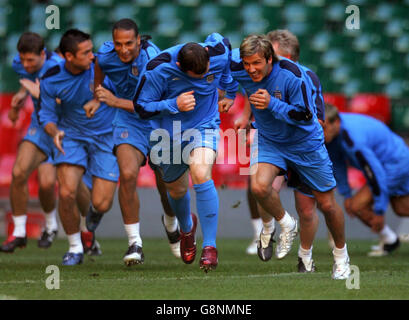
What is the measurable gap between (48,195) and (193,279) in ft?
11.3

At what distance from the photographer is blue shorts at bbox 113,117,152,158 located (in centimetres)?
673

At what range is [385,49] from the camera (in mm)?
13188

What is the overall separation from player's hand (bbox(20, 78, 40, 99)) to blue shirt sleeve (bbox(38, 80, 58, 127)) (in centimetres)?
83

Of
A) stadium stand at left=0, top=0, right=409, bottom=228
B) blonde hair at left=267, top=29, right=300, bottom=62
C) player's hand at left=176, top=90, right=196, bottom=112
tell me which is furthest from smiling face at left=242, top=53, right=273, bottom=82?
stadium stand at left=0, top=0, right=409, bottom=228

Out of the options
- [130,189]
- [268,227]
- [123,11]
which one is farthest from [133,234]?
[123,11]

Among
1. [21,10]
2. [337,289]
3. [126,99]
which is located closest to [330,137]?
[126,99]

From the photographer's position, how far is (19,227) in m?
8.12

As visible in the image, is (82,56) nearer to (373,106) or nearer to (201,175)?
(201,175)

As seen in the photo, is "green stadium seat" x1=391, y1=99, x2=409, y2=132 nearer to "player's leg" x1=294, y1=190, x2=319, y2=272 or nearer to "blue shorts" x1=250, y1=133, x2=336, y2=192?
"player's leg" x1=294, y1=190, x2=319, y2=272

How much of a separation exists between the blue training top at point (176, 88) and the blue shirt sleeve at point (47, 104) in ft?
4.37

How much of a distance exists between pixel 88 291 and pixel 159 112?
1428 millimetres

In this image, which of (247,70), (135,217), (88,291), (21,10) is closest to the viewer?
(88,291)

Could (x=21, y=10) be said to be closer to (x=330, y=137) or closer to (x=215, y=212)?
(x=330, y=137)

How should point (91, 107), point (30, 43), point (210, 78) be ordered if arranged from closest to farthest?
point (210, 78)
point (91, 107)
point (30, 43)
